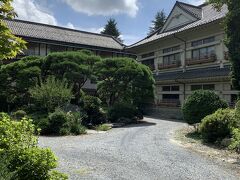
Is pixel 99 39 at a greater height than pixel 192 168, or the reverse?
pixel 99 39

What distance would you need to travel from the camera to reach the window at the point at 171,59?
3173cm

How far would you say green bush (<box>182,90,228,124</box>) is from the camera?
17.6m

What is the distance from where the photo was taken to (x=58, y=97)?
2067 cm

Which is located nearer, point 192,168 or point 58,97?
point 192,168

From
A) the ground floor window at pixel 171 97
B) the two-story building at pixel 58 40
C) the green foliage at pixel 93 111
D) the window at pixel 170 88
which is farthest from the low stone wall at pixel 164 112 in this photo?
the green foliage at pixel 93 111

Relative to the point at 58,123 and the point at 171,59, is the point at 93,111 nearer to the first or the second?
the point at 58,123

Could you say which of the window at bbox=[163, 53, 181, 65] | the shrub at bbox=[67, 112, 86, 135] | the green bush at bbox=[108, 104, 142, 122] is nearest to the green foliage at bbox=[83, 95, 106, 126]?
the green bush at bbox=[108, 104, 142, 122]

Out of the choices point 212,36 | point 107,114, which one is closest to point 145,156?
point 107,114

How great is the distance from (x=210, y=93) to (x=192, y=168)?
9042 millimetres

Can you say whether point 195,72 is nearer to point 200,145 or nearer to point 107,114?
point 107,114

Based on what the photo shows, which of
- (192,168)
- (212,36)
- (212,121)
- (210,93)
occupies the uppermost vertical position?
(212,36)

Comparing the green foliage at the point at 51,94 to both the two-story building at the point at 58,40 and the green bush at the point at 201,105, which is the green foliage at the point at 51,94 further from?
the two-story building at the point at 58,40

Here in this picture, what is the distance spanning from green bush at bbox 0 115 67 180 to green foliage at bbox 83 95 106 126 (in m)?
16.4

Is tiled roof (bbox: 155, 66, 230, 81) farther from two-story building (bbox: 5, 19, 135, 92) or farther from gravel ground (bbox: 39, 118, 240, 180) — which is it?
gravel ground (bbox: 39, 118, 240, 180)
